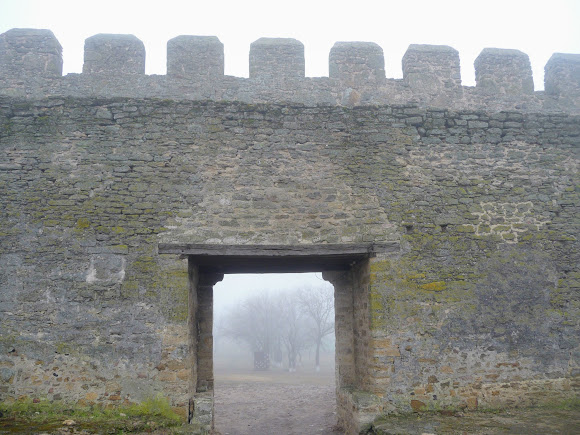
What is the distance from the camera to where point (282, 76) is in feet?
40.3

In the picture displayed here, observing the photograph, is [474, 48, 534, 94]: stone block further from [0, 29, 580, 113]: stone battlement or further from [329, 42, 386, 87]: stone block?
[329, 42, 386, 87]: stone block

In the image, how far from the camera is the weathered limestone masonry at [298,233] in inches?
241

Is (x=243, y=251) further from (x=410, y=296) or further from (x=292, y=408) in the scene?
(x=292, y=408)

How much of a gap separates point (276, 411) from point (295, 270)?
4.09 meters

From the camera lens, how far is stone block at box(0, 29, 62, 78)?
1205 centimetres

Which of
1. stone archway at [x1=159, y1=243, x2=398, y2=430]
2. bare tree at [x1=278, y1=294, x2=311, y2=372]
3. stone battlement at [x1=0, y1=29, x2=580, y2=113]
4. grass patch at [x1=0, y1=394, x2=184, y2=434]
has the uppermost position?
stone battlement at [x1=0, y1=29, x2=580, y2=113]

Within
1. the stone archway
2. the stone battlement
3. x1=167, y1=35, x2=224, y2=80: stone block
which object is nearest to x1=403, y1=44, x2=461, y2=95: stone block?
the stone battlement

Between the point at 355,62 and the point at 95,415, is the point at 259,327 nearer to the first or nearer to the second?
the point at 355,62

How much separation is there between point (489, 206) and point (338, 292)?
297 cm

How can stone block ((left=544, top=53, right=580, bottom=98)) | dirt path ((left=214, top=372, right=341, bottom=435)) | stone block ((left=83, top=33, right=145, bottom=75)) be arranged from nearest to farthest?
dirt path ((left=214, top=372, right=341, bottom=435)) < stone block ((left=83, top=33, right=145, bottom=75)) < stone block ((left=544, top=53, right=580, bottom=98))

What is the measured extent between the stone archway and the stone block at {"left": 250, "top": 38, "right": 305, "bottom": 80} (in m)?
5.95

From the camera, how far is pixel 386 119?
711 cm

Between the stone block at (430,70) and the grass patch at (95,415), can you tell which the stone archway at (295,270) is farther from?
the stone block at (430,70)

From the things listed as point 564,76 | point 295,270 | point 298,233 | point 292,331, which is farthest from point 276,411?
point 292,331
